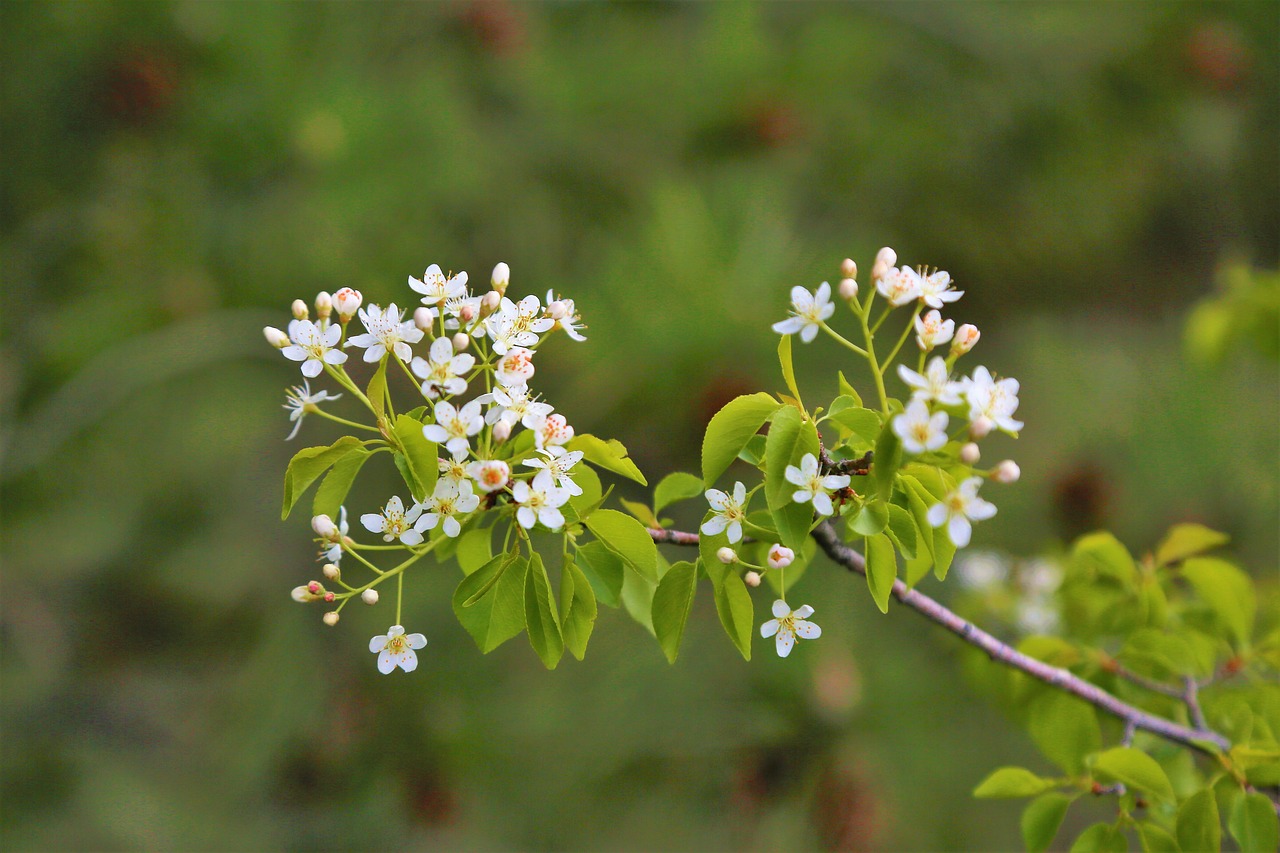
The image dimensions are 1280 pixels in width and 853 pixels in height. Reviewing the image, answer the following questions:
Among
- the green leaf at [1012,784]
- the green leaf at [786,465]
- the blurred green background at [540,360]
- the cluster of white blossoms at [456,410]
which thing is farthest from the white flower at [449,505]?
the blurred green background at [540,360]

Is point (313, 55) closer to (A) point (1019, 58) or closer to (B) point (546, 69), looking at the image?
(B) point (546, 69)

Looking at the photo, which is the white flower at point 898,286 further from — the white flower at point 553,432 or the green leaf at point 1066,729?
the green leaf at point 1066,729

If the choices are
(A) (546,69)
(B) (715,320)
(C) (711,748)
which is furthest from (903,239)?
(C) (711,748)

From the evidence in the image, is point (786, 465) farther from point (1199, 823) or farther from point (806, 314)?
point (1199, 823)

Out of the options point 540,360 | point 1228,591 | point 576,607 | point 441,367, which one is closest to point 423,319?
point 441,367

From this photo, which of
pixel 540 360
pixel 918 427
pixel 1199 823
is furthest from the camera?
pixel 540 360

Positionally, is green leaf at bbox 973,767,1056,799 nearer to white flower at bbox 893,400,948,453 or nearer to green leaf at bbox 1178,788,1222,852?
green leaf at bbox 1178,788,1222,852
